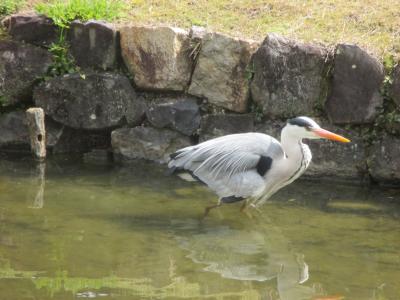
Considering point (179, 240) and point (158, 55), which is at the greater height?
point (158, 55)

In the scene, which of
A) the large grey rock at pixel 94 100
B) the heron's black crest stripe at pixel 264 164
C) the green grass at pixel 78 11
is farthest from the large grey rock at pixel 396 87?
the green grass at pixel 78 11

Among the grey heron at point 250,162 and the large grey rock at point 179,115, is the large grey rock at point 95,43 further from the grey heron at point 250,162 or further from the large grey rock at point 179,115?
the grey heron at point 250,162

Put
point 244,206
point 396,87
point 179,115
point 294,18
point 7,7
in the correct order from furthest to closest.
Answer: point 7,7
point 294,18
point 179,115
point 396,87
point 244,206

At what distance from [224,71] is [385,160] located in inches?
71.1

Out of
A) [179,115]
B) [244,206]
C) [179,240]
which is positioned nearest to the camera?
[179,240]

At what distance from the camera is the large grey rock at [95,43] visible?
26.5 ft

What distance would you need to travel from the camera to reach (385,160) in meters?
7.43

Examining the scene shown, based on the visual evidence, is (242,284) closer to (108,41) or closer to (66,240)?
(66,240)

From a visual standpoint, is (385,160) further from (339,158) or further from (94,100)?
(94,100)

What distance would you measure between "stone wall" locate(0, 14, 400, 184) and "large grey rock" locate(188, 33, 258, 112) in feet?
0.03

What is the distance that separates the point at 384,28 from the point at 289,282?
3.78 metres

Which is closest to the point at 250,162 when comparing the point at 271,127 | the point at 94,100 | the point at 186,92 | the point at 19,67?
the point at 271,127

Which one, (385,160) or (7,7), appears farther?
(7,7)

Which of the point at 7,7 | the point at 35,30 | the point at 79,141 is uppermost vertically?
the point at 7,7
